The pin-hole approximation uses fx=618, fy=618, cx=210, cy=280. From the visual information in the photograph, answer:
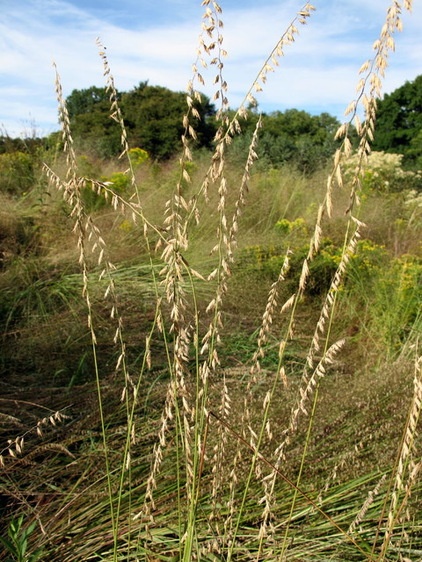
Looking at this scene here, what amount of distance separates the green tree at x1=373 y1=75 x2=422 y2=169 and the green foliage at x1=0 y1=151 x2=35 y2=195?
14.5m

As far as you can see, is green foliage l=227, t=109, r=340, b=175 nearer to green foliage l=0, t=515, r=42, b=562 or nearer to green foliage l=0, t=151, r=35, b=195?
green foliage l=0, t=151, r=35, b=195

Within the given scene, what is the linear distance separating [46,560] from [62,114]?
4.34 ft

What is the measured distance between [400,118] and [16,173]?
16181 mm

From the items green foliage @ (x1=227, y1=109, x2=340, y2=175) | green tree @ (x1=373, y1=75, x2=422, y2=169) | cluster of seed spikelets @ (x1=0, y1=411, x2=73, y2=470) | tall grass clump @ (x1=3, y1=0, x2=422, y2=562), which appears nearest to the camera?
tall grass clump @ (x1=3, y1=0, x2=422, y2=562)

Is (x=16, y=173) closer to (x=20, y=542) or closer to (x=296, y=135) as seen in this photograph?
(x=20, y=542)

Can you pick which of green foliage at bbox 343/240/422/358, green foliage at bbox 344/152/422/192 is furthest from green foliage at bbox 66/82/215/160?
green foliage at bbox 343/240/422/358

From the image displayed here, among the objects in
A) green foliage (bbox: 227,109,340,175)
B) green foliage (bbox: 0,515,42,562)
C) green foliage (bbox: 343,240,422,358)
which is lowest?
green foliage (bbox: 343,240,422,358)

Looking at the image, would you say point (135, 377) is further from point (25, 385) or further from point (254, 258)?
point (254, 258)

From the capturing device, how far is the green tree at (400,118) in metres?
19.9

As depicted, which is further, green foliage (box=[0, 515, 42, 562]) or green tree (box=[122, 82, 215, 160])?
green tree (box=[122, 82, 215, 160])

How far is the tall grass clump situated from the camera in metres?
1.24

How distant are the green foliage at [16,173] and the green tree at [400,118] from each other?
1449cm

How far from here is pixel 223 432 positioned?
1566 mm

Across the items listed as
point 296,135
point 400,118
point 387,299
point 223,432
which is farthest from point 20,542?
point 400,118
